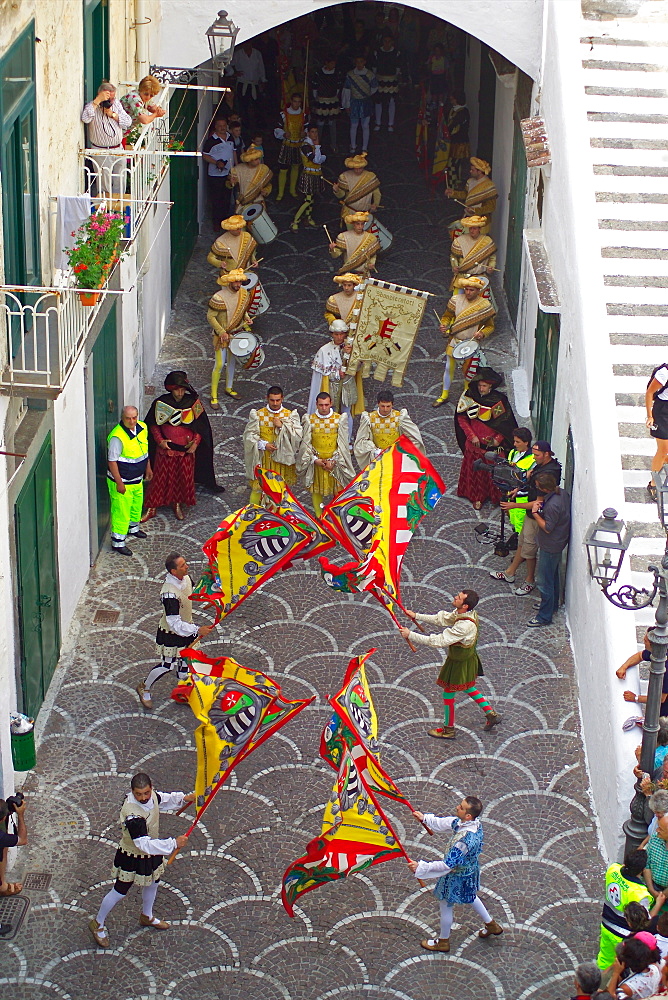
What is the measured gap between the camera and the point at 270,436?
57.5 ft

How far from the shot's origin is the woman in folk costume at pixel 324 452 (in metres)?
17.4

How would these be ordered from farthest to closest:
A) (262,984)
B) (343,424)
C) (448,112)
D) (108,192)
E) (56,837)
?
(448,112)
(343,424)
(108,192)
(56,837)
(262,984)

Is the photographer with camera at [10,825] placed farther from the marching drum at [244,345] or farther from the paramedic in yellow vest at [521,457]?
the marching drum at [244,345]

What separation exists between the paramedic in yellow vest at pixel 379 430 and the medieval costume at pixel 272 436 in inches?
26.6

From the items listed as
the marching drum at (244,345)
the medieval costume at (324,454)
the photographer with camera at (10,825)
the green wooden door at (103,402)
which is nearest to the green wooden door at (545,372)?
the medieval costume at (324,454)

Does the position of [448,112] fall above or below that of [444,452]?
above

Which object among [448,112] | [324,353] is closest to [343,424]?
[324,353]

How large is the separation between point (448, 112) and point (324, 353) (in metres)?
9.33

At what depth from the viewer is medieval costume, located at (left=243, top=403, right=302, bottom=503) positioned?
17422 millimetres

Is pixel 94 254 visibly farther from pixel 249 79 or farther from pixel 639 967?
pixel 249 79

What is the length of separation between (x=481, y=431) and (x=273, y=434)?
92.4 inches

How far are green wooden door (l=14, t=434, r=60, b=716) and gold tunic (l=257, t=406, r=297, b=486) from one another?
300 centimetres

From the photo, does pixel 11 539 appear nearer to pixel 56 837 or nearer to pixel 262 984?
pixel 56 837

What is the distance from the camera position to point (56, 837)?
1362 centimetres
